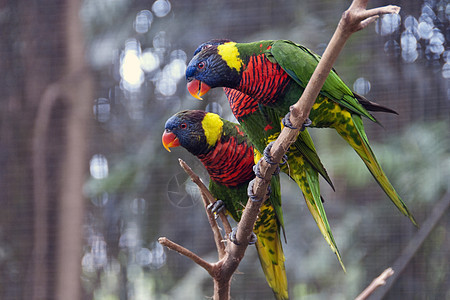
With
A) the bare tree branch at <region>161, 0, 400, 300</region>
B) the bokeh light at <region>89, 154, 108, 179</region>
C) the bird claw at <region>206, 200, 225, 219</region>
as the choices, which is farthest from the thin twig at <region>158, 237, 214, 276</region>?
the bokeh light at <region>89, 154, 108, 179</region>

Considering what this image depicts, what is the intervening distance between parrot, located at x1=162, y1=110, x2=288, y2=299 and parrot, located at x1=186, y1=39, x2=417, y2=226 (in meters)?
0.17

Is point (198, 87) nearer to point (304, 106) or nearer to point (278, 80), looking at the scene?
point (278, 80)

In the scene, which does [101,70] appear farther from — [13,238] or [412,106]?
[412,106]

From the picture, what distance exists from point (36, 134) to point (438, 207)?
1.41 metres

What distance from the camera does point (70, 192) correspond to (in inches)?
67.4

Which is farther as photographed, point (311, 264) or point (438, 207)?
point (311, 264)

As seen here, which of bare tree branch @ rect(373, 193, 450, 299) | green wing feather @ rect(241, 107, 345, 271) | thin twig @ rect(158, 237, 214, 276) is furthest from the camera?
bare tree branch @ rect(373, 193, 450, 299)

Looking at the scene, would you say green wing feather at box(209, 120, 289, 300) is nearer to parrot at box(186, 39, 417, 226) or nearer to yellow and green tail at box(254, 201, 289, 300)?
yellow and green tail at box(254, 201, 289, 300)

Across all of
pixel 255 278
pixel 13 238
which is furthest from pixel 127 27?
pixel 255 278

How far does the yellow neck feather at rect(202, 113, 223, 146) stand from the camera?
0.92m

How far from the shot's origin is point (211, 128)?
3.05ft

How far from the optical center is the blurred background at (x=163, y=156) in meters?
1.47

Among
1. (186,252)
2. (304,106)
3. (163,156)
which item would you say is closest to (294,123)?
(304,106)

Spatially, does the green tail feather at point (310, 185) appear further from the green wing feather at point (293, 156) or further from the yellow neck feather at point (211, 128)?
the yellow neck feather at point (211, 128)
